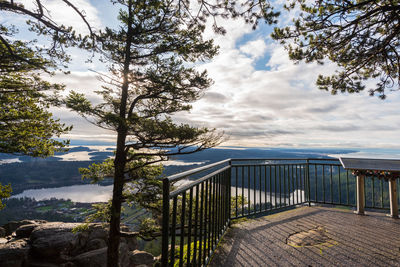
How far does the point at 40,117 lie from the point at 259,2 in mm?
7508

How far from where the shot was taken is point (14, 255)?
7.51 metres

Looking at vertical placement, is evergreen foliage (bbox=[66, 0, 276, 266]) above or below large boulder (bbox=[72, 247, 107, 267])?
above

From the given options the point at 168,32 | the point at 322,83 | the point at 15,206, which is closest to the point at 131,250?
the point at 168,32

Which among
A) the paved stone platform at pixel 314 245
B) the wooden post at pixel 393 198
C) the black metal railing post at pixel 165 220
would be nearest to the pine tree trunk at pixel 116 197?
the paved stone platform at pixel 314 245

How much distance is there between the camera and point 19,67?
6.75 meters

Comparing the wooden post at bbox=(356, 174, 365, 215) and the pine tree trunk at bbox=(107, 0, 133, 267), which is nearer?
the wooden post at bbox=(356, 174, 365, 215)

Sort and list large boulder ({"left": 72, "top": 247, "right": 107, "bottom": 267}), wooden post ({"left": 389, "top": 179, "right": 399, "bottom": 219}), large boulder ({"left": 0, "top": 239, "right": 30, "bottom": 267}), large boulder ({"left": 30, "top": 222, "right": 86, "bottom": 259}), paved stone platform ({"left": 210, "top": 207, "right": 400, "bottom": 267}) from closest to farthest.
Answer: paved stone platform ({"left": 210, "top": 207, "right": 400, "bottom": 267}), wooden post ({"left": 389, "top": 179, "right": 399, "bottom": 219}), large boulder ({"left": 0, "top": 239, "right": 30, "bottom": 267}), large boulder ({"left": 72, "top": 247, "right": 107, "bottom": 267}), large boulder ({"left": 30, "top": 222, "right": 86, "bottom": 259})

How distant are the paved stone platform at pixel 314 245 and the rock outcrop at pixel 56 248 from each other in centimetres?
708

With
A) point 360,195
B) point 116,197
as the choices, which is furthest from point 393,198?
point 116,197

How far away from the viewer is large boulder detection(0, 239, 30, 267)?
7137 mm

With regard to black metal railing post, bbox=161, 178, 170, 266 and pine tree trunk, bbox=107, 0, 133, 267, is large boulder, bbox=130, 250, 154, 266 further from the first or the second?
black metal railing post, bbox=161, 178, 170, 266

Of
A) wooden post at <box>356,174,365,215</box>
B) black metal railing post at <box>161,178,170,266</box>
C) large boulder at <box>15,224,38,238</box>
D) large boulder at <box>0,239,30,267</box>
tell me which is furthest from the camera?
large boulder at <box>15,224,38,238</box>

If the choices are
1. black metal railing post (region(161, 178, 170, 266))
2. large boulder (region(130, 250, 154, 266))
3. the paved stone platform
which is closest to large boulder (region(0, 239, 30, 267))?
large boulder (region(130, 250, 154, 266))

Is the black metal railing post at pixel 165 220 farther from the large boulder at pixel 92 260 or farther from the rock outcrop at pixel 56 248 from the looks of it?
the large boulder at pixel 92 260
